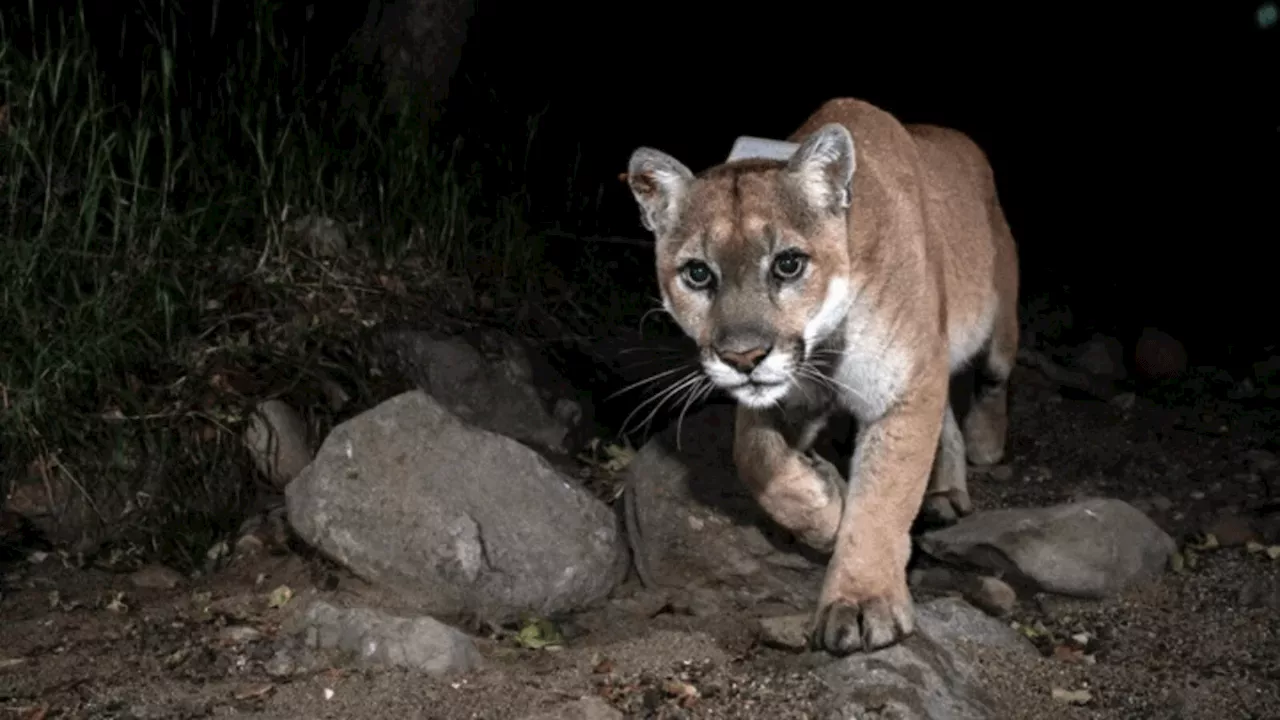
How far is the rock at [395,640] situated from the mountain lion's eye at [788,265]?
125 cm

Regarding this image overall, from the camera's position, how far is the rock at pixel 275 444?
5.81m

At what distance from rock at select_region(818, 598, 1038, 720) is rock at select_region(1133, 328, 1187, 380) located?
2.77 m

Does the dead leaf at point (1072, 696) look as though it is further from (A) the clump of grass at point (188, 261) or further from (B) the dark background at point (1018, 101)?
(B) the dark background at point (1018, 101)

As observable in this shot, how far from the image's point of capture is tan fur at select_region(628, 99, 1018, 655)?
15.3 ft

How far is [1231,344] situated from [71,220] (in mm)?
4679

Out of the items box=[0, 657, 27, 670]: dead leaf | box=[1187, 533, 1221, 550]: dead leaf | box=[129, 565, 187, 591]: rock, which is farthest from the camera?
box=[1187, 533, 1221, 550]: dead leaf

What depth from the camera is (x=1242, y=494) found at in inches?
244

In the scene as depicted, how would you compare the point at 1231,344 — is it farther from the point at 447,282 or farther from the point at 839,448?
the point at 447,282

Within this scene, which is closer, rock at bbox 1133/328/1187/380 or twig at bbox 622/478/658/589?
twig at bbox 622/478/658/589

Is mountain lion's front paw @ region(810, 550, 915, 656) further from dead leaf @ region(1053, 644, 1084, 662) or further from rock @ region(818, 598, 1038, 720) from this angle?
dead leaf @ region(1053, 644, 1084, 662)

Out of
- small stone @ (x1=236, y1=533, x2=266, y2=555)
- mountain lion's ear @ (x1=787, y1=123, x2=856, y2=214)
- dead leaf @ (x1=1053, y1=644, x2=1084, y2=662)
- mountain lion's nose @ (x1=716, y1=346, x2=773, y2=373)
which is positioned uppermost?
mountain lion's ear @ (x1=787, y1=123, x2=856, y2=214)

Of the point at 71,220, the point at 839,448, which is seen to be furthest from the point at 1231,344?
the point at 71,220

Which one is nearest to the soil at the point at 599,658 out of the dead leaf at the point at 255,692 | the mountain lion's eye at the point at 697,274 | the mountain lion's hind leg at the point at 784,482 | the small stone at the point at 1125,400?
the dead leaf at the point at 255,692

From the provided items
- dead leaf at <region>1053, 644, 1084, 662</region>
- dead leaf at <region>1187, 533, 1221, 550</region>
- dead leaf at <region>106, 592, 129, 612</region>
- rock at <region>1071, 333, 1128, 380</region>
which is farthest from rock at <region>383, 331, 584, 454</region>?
rock at <region>1071, 333, 1128, 380</region>
